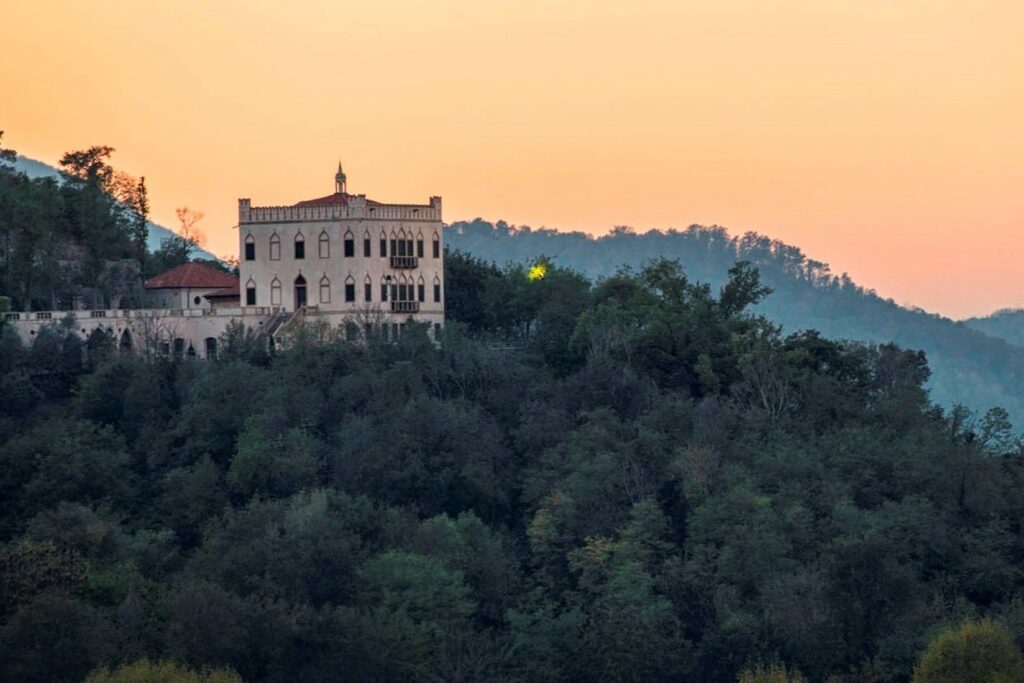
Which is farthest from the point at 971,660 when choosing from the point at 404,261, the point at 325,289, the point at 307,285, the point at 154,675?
the point at 307,285

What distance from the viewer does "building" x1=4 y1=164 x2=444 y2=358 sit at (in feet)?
234

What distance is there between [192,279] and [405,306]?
8252 millimetres

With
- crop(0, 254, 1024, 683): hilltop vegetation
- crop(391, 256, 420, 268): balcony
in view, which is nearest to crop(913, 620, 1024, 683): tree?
crop(0, 254, 1024, 683): hilltop vegetation

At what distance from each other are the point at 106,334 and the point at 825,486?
23.8m

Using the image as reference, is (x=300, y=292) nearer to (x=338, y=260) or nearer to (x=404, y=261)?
(x=338, y=260)

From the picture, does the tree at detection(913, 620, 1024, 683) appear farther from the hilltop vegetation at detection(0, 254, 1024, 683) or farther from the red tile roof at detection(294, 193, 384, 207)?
the red tile roof at detection(294, 193, 384, 207)

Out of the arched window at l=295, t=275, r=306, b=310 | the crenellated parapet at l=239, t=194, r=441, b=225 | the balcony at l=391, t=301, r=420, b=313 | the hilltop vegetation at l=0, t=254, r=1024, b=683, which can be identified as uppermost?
the crenellated parapet at l=239, t=194, r=441, b=225

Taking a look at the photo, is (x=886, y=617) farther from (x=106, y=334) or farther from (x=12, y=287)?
(x=12, y=287)

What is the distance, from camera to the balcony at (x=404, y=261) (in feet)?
236

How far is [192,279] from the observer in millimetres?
75688

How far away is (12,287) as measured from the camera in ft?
244

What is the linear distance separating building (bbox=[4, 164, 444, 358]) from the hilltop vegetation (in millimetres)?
1031

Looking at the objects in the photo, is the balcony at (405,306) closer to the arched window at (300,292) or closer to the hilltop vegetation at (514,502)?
the hilltop vegetation at (514,502)

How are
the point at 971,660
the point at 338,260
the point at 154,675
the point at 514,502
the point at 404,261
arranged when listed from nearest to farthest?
the point at 154,675
the point at 971,660
the point at 514,502
the point at 338,260
the point at 404,261
